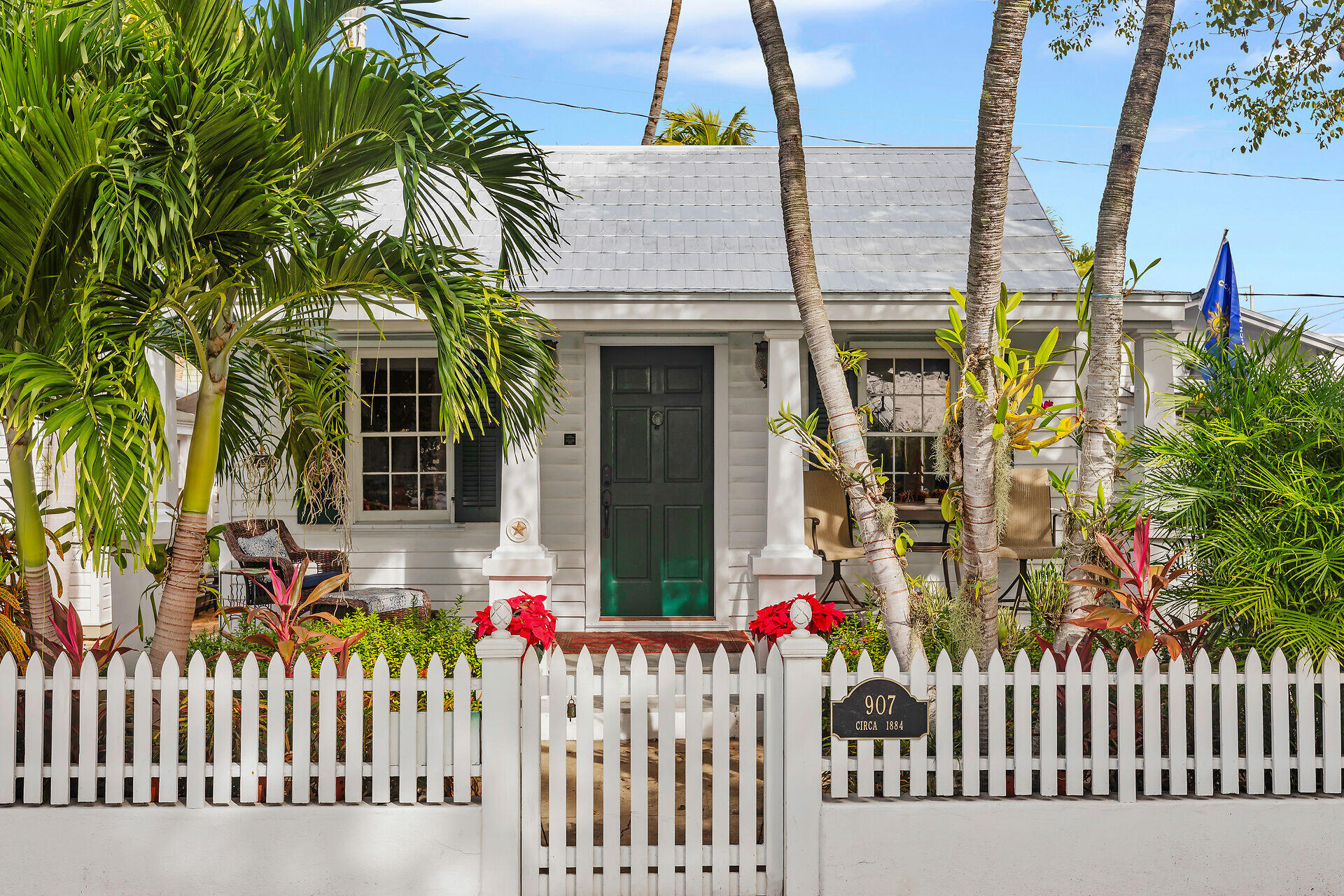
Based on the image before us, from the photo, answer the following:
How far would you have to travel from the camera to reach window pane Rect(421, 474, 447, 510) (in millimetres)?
7891

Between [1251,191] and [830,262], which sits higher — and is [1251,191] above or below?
above

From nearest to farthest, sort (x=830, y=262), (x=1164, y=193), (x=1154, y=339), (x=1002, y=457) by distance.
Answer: (x=1002, y=457)
(x=1154, y=339)
(x=830, y=262)
(x=1164, y=193)

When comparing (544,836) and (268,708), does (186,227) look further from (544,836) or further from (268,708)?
(544,836)

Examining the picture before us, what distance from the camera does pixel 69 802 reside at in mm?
3656

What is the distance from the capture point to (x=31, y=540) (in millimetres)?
A: 3916

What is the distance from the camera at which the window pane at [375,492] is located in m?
7.85

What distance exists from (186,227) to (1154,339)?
6.10m

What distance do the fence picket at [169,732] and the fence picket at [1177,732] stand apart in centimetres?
383

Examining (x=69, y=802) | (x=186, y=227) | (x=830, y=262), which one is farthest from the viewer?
(x=830, y=262)

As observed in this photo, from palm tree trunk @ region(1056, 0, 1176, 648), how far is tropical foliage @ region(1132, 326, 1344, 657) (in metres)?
0.19

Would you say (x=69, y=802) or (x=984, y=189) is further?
(x=984, y=189)

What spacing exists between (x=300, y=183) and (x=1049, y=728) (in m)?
3.78

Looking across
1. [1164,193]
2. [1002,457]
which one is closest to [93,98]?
[1002,457]

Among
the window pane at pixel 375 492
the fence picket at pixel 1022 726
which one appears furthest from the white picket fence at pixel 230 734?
the window pane at pixel 375 492
